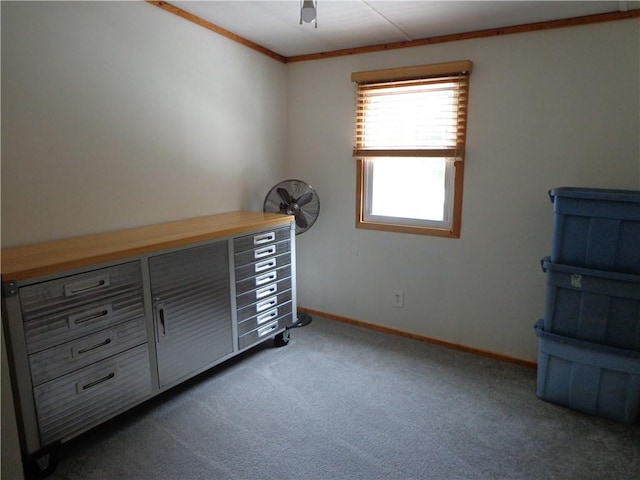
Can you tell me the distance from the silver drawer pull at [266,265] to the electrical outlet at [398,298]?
103cm

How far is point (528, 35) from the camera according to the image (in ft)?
8.39

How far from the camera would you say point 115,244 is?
80.0 inches

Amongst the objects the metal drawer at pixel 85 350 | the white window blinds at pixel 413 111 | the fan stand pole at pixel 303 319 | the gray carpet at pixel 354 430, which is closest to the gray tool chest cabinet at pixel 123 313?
the metal drawer at pixel 85 350

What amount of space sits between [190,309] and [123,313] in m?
0.39

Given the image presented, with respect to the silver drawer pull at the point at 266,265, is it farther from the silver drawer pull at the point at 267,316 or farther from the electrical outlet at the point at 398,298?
the electrical outlet at the point at 398,298

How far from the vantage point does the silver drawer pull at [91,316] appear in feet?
5.87

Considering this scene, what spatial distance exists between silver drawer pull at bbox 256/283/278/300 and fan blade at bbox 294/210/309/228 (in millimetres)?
547

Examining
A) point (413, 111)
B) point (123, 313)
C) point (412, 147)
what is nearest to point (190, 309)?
point (123, 313)

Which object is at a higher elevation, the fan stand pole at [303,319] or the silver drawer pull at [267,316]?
the silver drawer pull at [267,316]

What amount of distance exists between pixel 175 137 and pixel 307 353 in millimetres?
1720

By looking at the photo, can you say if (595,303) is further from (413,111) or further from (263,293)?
(263,293)

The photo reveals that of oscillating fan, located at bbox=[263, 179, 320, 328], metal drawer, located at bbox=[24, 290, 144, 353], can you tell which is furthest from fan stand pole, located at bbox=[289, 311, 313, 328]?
metal drawer, located at bbox=[24, 290, 144, 353]

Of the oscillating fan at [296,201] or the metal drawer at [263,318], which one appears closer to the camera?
the metal drawer at [263,318]

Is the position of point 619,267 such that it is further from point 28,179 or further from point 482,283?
point 28,179
